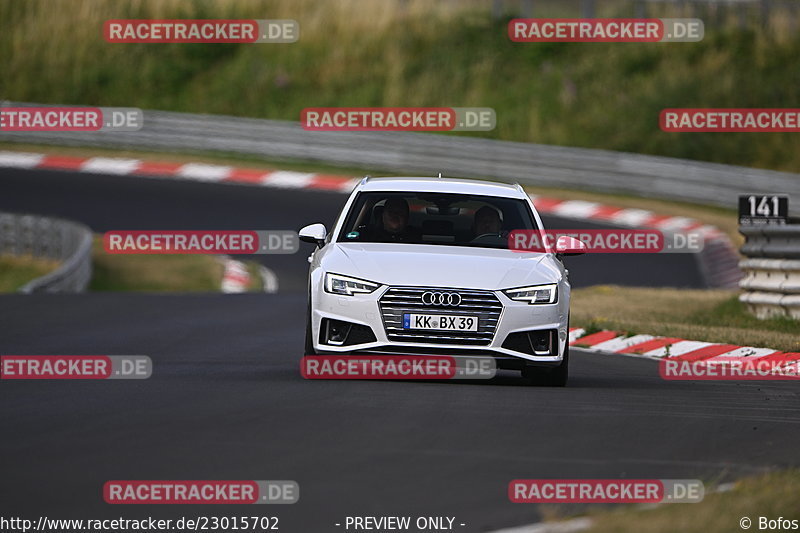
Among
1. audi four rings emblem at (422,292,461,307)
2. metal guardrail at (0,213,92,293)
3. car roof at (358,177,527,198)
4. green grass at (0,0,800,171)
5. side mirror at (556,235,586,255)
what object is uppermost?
green grass at (0,0,800,171)

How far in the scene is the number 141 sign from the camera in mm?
16431

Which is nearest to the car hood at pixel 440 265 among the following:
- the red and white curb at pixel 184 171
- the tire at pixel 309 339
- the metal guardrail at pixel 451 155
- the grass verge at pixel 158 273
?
the tire at pixel 309 339

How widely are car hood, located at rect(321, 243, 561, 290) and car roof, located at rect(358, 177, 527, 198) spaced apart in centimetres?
68

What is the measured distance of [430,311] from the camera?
10797 millimetres

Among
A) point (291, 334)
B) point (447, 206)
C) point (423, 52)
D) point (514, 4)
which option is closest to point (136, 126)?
point (423, 52)

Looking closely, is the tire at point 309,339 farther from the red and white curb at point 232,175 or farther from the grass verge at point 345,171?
the red and white curb at point 232,175

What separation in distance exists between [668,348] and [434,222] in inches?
137

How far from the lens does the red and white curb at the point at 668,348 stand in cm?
1377

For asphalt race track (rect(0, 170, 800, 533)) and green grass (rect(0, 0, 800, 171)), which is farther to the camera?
green grass (rect(0, 0, 800, 171))

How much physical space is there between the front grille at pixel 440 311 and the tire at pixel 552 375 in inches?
18.8

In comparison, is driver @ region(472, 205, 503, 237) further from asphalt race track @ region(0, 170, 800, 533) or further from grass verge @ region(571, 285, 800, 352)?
grass verge @ region(571, 285, 800, 352)

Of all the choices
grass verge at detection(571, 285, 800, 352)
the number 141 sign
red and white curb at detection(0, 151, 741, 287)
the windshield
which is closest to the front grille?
the windshield

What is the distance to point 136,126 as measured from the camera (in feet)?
120

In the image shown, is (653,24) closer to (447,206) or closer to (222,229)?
(222,229)
